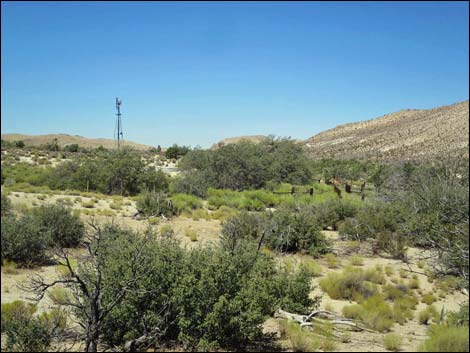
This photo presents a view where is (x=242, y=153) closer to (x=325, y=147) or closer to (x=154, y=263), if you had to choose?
(x=154, y=263)

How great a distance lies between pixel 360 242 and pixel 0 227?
1531 cm

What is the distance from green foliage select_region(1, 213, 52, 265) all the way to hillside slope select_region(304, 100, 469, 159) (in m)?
33.7

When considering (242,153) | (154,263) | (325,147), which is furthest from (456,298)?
(325,147)

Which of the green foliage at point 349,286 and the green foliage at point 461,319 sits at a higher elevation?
the green foliage at point 461,319

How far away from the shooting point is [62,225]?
16.3 m

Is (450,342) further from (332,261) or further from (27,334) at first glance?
(332,261)

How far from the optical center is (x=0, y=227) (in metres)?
13.2

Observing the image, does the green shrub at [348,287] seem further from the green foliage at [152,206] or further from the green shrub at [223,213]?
the green foliage at [152,206]

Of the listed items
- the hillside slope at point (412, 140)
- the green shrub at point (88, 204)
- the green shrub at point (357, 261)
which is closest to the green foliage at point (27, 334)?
Result: the green shrub at point (357, 261)

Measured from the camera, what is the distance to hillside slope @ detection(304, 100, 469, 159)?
48.2 meters

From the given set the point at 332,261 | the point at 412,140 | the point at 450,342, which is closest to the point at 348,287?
the point at 332,261

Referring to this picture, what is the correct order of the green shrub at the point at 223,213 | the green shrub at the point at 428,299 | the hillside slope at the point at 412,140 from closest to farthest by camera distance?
the green shrub at the point at 428,299
the green shrub at the point at 223,213
the hillside slope at the point at 412,140

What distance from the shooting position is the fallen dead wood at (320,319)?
29.9ft

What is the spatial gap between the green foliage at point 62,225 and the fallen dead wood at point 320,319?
376 inches
